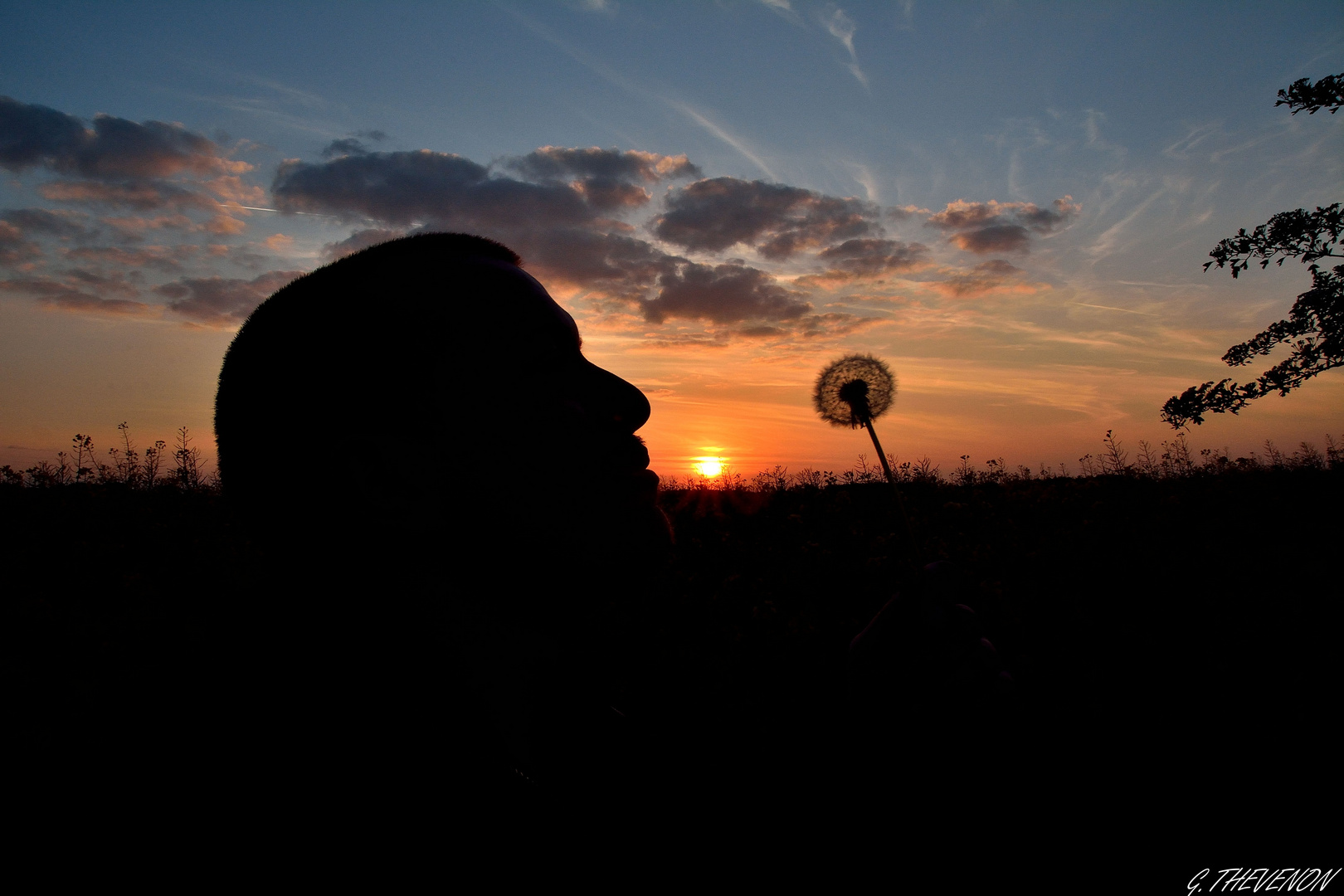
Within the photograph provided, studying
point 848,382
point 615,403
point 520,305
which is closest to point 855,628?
point 848,382

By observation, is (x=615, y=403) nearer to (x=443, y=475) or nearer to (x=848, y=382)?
(x=443, y=475)

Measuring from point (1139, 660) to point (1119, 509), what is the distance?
10.7 ft

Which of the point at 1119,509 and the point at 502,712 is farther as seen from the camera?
the point at 1119,509

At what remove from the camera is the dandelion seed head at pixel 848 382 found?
3172 mm

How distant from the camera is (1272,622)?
383 centimetres

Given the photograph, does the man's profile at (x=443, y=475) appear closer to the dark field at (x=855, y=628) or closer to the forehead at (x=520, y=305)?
the forehead at (x=520, y=305)

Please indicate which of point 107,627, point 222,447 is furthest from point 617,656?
point 107,627

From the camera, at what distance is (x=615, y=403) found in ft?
5.86

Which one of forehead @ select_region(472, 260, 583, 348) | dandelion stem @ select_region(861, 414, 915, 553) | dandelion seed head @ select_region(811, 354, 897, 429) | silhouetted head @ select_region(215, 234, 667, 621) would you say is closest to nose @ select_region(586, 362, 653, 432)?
silhouetted head @ select_region(215, 234, 667, 621)

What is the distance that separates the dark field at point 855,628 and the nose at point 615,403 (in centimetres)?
91

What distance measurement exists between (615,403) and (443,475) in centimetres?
50

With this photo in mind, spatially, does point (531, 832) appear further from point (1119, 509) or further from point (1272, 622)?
point (1119, 509)

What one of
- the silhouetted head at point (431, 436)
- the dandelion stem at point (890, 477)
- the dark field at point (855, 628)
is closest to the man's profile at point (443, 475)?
the silhouetted head at point (431, 436)

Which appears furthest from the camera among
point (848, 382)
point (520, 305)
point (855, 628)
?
point (855, 628)
